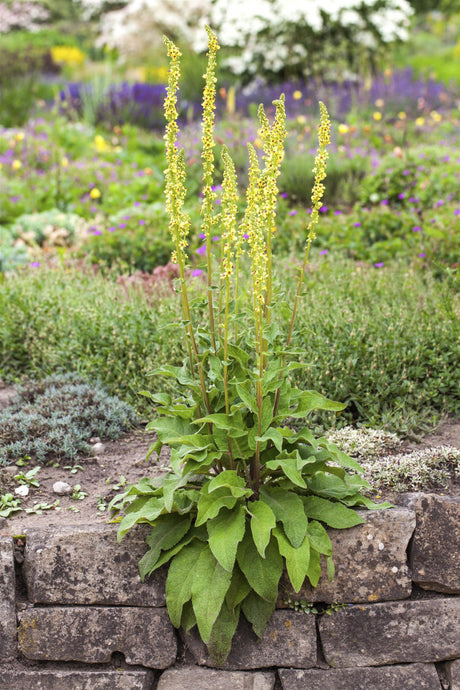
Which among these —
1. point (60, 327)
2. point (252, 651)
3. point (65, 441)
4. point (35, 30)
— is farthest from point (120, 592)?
point (35, 30)

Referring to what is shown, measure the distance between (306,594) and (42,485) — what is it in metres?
1.30

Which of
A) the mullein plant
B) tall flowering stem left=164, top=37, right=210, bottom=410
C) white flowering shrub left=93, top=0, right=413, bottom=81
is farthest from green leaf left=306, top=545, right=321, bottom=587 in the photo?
white flowering shrub left=93, top=0, right=413, bottom=81

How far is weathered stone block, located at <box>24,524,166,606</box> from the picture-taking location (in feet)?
8.36

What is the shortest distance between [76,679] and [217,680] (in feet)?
1.75

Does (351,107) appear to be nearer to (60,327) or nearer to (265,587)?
(60,327)

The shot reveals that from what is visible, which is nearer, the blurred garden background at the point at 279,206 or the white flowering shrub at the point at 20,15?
the blurred garden background at the point at 279,206

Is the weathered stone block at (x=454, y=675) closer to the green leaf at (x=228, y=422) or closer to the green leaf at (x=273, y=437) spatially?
the green leaf at (x=273, y=437)

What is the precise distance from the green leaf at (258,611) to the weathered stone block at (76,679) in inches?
18.1

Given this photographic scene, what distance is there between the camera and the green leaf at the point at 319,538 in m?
2.42

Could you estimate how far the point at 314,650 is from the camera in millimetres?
2514

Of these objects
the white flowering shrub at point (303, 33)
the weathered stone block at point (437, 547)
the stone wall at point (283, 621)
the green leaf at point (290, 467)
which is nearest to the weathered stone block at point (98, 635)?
the stone wall at point (283, 621)

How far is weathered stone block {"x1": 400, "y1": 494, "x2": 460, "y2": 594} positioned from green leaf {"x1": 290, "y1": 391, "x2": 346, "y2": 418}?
49 cm

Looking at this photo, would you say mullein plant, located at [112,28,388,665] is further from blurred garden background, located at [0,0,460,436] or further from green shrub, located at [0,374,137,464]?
green shrub, located at [0,374,137,464]

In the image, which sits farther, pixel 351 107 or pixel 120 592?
pixel 351 107
